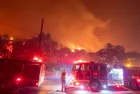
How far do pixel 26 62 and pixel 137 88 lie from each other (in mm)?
12038

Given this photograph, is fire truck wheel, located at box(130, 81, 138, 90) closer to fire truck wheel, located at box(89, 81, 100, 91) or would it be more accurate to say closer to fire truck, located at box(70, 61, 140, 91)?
fire truck, located at box(70, 61, 140, 91)

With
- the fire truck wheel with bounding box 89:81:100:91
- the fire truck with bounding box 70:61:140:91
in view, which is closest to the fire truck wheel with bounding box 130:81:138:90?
the fire truck with bounding box 70:61:140:91

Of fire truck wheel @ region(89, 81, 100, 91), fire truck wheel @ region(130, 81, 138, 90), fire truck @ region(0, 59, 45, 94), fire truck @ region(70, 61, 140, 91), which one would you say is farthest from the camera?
fire truck wheel @ region(130, 81, 138, 90)

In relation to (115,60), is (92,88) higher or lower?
lower

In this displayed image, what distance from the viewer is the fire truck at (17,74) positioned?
43.7 ft

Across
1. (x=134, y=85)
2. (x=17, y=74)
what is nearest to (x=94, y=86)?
(x=134, y=85)

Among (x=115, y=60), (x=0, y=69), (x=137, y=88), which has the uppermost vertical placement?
(x=115, y=60)

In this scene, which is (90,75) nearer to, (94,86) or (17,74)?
(94,86)

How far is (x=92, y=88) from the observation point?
17.9 m

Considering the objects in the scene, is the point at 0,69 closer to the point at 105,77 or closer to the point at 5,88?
the point at 5,88

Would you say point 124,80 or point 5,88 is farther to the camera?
point 124,80

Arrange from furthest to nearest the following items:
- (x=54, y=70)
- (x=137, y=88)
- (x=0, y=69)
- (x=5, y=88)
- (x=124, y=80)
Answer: (x=54, y=70) < (x=124, y=80) < (x=137, y=88) < (x=0, y=69) < (x=5, y=88)

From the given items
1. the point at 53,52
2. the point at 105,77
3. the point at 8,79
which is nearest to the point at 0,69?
the point at 8,79

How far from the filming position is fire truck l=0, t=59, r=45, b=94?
43.7ft
